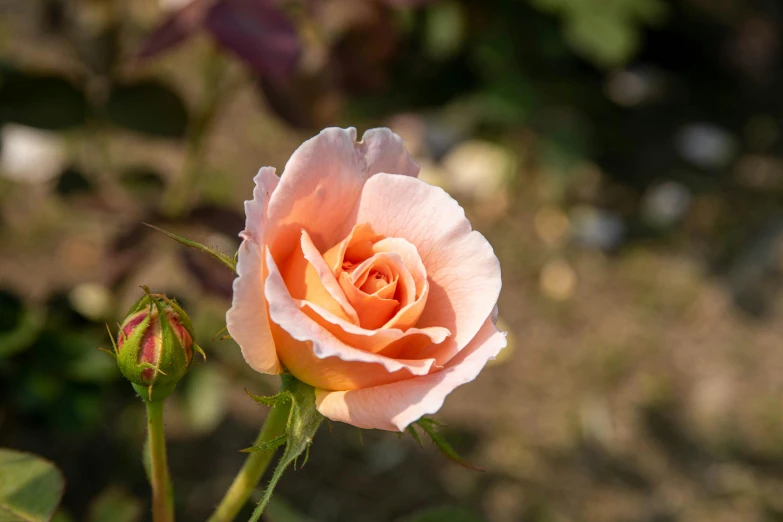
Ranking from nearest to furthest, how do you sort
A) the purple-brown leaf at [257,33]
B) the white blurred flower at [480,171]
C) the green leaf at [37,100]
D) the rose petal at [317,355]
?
the rose petal at [317,355] < the purple-brown leaf at [257,33] < the green leaf at [37,100] < the white blurred flower at [480,171]

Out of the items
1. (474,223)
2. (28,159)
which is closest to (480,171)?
(474,223)

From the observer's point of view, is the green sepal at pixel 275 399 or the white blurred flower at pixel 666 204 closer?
the green sepal at pixel 275 399

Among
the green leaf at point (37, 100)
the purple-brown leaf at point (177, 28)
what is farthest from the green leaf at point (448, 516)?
the green leaf at point (37, 100)

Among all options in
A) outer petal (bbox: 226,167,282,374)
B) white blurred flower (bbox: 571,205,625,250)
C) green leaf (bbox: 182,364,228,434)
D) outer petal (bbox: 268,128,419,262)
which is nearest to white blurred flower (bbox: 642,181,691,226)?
white blurred flower (bbox: 571,205,625,250)

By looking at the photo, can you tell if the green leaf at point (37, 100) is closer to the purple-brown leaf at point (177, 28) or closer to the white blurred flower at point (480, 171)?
the purple-brown leaf at point (177, 28)

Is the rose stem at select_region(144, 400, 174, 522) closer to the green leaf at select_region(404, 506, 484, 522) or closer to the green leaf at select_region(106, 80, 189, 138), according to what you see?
the green leaf at select_region(404, 506, 484, 522)

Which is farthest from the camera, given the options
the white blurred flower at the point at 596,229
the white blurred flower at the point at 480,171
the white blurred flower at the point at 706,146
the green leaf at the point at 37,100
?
the white blurred flower at the point at 706,146

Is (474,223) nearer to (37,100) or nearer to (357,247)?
(37,100)
